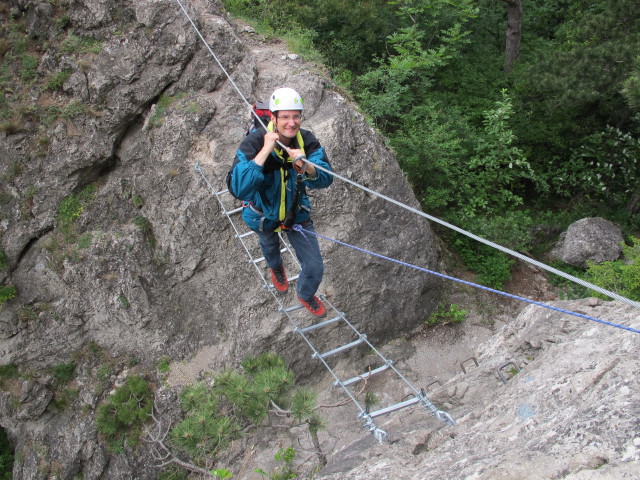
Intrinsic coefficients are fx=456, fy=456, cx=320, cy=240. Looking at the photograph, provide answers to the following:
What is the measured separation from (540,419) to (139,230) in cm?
681

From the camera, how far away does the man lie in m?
3.90

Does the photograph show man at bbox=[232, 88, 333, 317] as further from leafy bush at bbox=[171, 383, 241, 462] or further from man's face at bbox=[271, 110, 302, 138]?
leafy bush at bbox=[171, 383, 241, 462]

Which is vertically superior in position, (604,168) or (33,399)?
(604,168)

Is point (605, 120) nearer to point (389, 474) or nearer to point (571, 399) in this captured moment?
point (571, 399)

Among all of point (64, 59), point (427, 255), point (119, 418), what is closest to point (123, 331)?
point (119, 418)

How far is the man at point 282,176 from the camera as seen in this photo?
12.8 feet

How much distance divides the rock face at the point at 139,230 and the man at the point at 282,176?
2.64m

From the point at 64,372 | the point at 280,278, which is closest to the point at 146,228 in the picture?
the point at 64,372

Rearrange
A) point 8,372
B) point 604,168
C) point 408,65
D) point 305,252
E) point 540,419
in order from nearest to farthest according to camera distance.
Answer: point 540,419 → point 305,252 → point 8,372 → point 408,65 → point 604,168

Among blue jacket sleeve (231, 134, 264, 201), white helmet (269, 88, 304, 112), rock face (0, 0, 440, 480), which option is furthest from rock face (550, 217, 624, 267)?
blue jacket sleeve (231, 134, 264, 201)

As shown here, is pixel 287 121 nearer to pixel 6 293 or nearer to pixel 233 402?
pixel 233 402

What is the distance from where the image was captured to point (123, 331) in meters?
7.92

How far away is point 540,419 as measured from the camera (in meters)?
3.05

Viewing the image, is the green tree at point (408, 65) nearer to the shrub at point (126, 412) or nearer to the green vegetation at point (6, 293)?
the shrub at point (126, 412)
